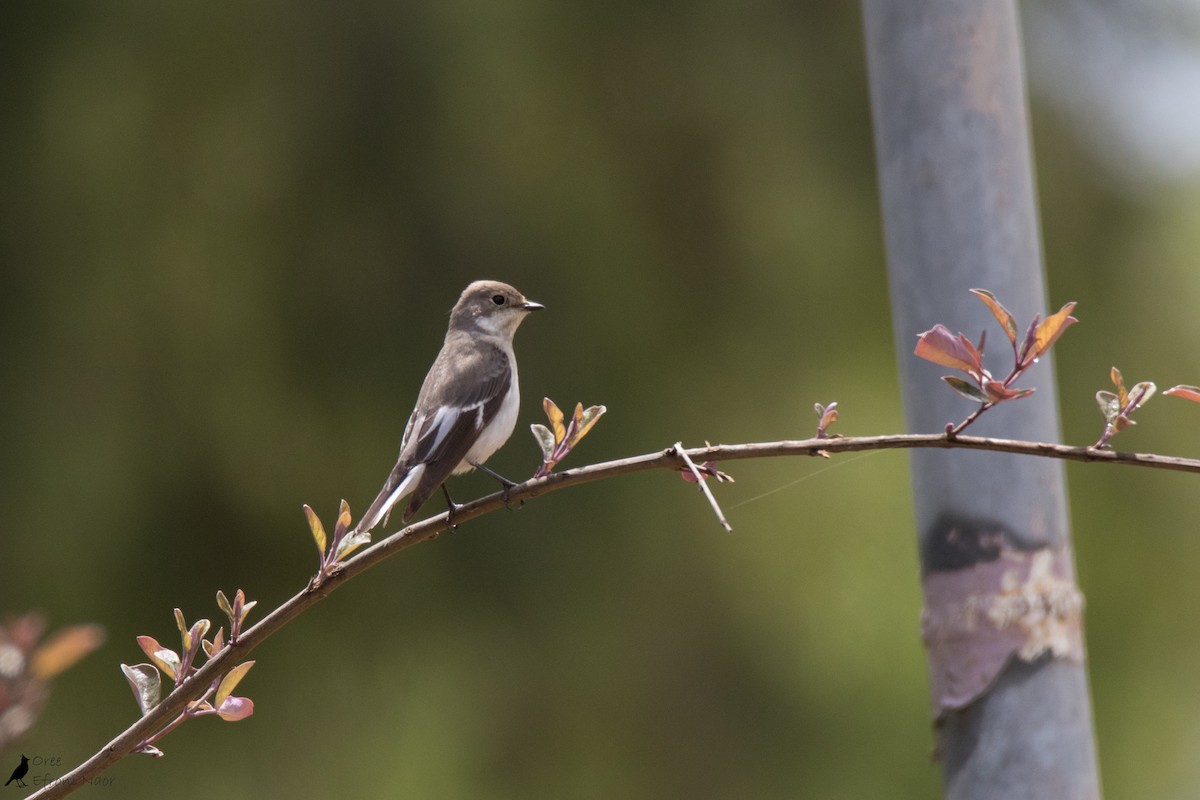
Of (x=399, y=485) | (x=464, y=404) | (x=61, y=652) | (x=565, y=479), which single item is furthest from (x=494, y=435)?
(x=61, y=652)

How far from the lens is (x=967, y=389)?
1.23 m

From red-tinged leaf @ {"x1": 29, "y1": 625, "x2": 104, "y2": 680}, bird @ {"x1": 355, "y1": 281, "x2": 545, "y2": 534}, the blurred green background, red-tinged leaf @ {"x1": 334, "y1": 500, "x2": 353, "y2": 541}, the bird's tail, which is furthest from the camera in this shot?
the blurred green background

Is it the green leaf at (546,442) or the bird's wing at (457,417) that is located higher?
the green leaf at (546,442)

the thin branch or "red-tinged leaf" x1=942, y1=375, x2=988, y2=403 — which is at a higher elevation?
"red-tinged leaf" x1=942, y1=375, x2=988, y2=403

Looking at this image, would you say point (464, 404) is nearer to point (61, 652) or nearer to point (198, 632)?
point (198, 632)

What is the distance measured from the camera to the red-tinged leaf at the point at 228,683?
1243 mm

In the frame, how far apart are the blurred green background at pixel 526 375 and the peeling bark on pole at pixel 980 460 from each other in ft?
6.35

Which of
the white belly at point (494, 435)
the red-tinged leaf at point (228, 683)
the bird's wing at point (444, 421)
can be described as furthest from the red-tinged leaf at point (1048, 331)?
the white belly at point (494, 435)

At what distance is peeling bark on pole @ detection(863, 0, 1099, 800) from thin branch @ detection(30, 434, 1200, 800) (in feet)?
2.26

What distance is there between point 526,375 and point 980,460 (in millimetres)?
2211

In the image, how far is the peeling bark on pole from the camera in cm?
181

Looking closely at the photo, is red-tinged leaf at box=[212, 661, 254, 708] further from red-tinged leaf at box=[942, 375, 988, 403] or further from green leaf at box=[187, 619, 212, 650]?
red-tinged leaf at box=[942, 375, 988, 403]

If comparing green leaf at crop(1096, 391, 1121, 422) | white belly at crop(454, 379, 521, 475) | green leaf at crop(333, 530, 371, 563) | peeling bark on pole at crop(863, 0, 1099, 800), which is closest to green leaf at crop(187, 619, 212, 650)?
green leaf at crop(333, 530, 371, 563)

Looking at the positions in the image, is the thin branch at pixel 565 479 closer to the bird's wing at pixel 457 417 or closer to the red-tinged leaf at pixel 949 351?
the red-tinged leaf at pixel 949 351
